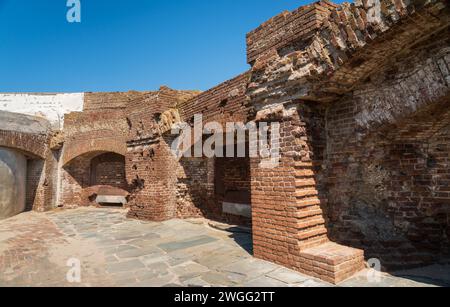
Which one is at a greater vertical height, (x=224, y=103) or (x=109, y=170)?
(x=224, y=103)

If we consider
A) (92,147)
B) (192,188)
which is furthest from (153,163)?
(92,147)

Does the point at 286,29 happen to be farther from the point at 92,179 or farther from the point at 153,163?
the point at 92,179

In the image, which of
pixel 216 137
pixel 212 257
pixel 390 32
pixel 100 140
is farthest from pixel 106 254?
pixel 100 140

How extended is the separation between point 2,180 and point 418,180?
1255 cm

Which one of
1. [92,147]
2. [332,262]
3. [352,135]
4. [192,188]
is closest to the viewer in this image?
[332,262]

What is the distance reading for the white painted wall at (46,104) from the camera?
13227 mm

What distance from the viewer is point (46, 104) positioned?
44.9ft

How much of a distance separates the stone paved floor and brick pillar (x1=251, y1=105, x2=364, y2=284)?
221mm

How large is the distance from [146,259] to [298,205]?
2.68m

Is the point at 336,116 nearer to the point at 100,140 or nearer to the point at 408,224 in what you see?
the point at 408,224

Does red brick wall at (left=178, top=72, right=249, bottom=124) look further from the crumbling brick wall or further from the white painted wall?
the white painted wall

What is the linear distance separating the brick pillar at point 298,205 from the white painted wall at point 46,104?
11780mm

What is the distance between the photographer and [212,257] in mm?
4625

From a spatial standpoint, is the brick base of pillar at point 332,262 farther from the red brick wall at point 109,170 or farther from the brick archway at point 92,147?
the red brick wall at point 109,170
